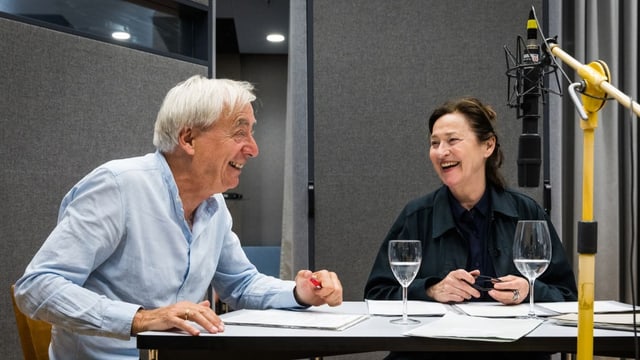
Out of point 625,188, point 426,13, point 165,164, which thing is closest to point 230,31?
point 426,13

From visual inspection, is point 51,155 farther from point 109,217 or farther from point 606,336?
point 606,336

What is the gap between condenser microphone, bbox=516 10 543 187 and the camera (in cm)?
113

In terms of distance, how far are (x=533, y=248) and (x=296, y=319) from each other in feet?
1.75

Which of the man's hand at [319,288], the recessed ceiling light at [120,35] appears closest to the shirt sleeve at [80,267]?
the man's hand at [319,288]

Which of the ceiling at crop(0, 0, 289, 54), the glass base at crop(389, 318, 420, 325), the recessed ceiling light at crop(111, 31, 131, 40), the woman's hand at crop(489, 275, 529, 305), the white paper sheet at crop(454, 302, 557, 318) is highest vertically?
the ceiling at crop(0, 0, 289, 54)

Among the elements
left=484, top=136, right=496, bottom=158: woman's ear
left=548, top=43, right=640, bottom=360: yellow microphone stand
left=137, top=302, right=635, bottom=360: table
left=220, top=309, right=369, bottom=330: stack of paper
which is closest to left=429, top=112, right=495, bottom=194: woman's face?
left=484, top=136, right=496, bottom=158: woman's ear

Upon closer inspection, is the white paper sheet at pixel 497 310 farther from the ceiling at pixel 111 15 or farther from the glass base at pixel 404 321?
the ceiling at pixel 111 15

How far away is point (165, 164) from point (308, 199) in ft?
4.79

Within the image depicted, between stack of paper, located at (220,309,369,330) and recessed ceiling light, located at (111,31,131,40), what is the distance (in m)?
1.57

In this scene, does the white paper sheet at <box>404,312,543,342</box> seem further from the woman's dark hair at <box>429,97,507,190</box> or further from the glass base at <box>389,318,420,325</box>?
the woman's dark hair at <box>429,97,507,190</box>

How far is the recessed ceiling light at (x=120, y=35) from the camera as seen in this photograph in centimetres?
271

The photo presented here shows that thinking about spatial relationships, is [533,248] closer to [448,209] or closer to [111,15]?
[448,209]

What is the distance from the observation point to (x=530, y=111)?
1.22 meters

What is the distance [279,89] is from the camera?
7.97m
